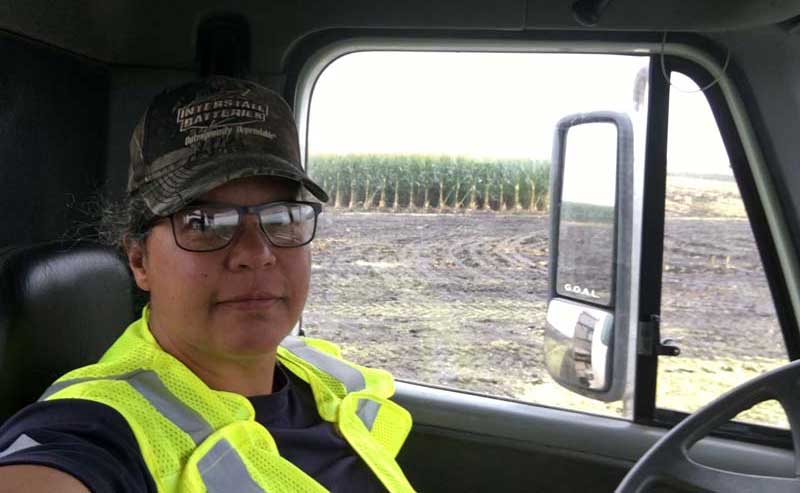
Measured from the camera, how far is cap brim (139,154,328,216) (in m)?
1.33

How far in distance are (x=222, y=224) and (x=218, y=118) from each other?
19cm

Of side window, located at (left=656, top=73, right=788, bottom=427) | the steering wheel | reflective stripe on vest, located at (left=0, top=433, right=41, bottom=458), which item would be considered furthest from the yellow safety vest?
side window, located at (left=656, top=73, right=788, bottom=427)

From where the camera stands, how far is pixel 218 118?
1.40m

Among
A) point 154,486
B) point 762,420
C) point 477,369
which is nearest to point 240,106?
point 154,486

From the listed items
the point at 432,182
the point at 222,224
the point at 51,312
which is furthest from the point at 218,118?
the point at 432,182

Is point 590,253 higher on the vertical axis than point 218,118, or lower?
lower

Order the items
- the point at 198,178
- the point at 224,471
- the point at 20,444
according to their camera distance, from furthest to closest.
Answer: the point at 198,178 < the point at 224,471 < the point at 20,444

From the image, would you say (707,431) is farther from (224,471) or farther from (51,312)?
(51,312)

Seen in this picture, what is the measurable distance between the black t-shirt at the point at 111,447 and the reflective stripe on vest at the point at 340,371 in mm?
132

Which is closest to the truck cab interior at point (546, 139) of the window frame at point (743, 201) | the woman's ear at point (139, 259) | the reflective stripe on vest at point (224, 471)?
the window frame at point (743, 201)

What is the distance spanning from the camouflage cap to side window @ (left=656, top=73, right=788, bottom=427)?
1.00 m

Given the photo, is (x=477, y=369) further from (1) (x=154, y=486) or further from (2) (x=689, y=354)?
(1) (x=154, y=486)

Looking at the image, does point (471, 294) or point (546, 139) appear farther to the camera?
point (471, 294)

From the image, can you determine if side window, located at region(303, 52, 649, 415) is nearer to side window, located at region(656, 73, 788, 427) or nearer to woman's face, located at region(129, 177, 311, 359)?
side window, located at region(656, 73, 788, 427)
